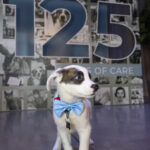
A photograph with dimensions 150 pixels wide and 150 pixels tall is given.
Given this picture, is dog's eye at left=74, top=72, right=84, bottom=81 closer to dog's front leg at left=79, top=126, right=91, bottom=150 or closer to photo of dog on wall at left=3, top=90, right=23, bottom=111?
dog's front leg at left=79, top=126, right=91, bottom=150

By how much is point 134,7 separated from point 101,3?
631 mm

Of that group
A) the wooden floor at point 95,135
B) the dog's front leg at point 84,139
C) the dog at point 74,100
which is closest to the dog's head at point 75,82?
the dog at point 74,100

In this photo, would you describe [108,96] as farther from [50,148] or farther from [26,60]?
[50,148]

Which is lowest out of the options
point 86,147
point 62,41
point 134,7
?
point 86,147

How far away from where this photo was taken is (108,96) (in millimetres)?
2703

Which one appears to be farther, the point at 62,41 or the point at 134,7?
the point at 134,7

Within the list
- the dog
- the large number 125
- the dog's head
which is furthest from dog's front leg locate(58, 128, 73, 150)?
the large number 125

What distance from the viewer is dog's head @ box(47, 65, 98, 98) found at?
0.79m

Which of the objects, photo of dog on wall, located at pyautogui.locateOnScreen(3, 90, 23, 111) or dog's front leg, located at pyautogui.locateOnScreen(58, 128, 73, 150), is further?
photo of dog on wall, located at pyautogui.locateOnScreen(3, 90, 23, 111)

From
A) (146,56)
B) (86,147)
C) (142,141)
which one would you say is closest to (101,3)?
(146,56)

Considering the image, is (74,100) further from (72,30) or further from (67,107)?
(72,30)

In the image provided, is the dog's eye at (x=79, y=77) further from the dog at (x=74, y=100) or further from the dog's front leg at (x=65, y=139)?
the dog's front leg at (x=65, y=139)

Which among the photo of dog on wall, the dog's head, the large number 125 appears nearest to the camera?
the dog's head

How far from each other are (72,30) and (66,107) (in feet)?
6.71
